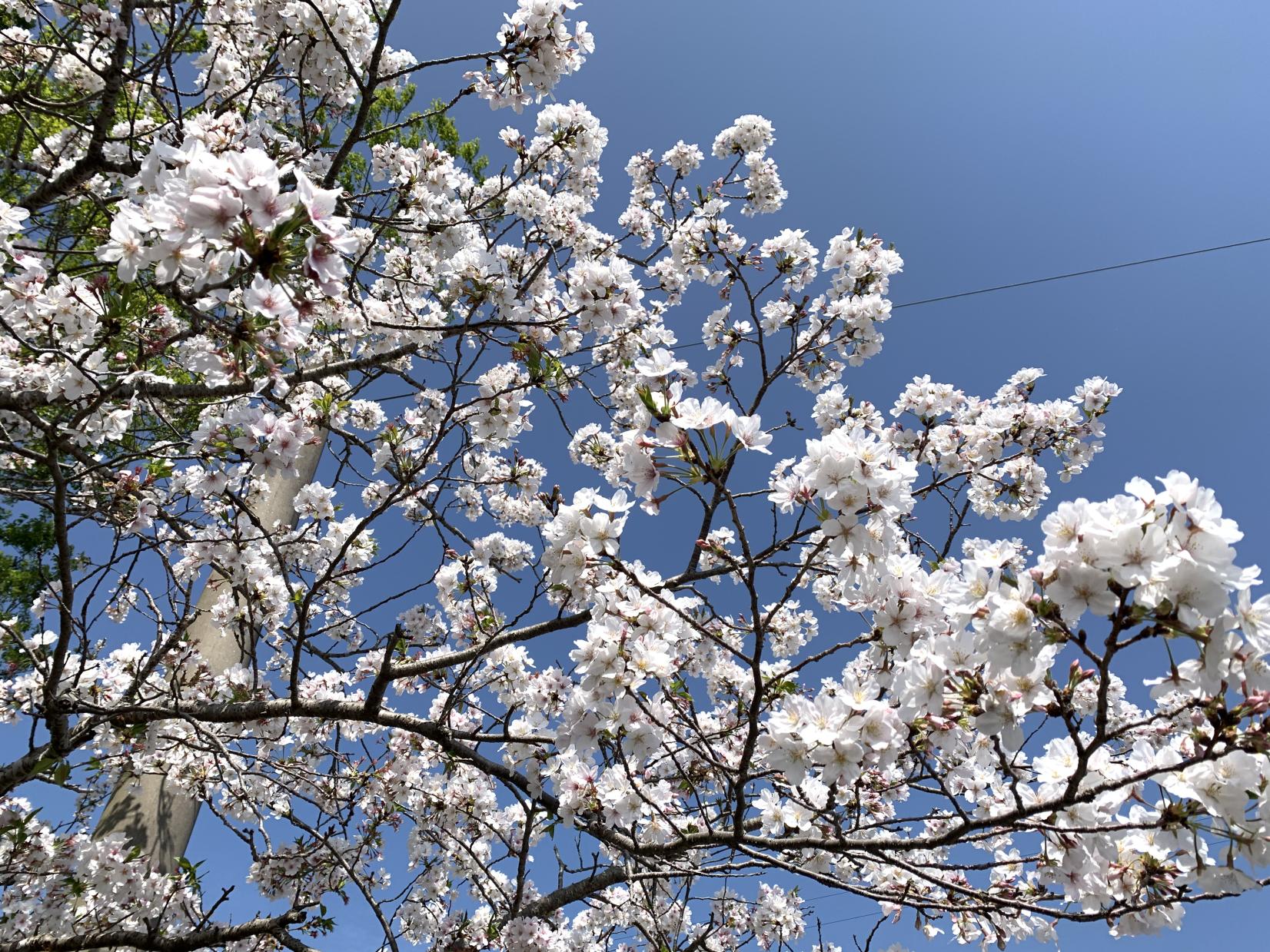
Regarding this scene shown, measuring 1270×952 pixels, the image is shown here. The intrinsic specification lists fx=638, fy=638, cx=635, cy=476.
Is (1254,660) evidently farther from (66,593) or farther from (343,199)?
(343,199)

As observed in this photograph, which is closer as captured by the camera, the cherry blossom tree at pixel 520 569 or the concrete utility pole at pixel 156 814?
the cherry blossom tree at pixel 520 569

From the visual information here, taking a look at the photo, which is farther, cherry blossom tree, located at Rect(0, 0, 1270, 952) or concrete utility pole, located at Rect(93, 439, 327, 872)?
concrete utility pole, located at Rect(93, 439, 327, 872)

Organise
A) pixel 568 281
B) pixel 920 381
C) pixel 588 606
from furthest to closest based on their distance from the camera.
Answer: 1. pixel 920 381
2. pixel 568 281
3. pixel 588 606

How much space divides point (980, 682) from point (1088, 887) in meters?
0.66

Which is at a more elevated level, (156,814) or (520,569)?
(520,569)

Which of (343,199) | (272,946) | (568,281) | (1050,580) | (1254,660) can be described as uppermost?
(343,199)

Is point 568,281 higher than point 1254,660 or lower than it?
higher

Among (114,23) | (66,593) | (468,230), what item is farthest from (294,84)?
(66,593)

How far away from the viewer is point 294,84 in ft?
15.0

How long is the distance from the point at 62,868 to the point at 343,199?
417cm

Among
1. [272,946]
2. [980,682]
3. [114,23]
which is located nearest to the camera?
[980,682]

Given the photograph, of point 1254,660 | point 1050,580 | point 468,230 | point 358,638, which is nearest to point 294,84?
point 468,230

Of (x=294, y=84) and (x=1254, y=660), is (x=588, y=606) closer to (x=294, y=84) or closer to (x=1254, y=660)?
(x=1254, y=660)

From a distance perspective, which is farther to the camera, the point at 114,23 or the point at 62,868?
the point at 62,868
